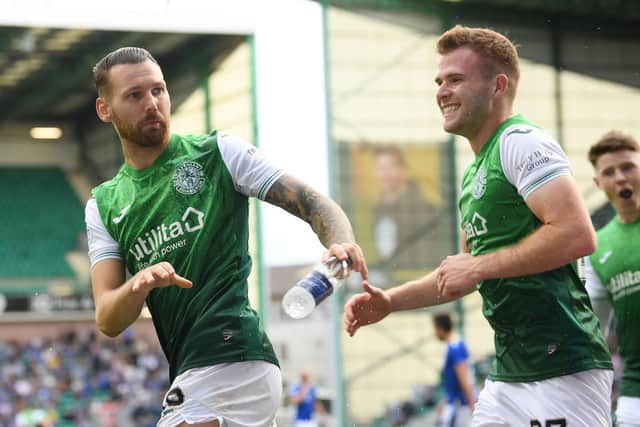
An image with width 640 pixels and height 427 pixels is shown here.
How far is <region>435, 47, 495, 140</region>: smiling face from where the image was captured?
13.7 ft

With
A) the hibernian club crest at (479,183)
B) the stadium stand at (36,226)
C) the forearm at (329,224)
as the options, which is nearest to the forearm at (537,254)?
the hibernian club crest at (479,183)

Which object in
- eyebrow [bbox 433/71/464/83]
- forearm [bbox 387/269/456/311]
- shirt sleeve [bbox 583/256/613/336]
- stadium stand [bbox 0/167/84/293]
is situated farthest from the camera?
stadium stand [bbox 0/167/84/293]

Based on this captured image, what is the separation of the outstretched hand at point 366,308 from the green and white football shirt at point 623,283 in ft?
6.18

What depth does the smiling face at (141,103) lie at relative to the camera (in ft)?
14.1

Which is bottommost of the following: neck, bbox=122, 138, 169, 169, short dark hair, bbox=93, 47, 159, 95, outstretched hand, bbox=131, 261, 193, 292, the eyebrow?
outstretched hand, bbox=131, 261, 193, 292

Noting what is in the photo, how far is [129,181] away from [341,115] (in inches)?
671

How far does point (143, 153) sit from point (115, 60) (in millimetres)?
379

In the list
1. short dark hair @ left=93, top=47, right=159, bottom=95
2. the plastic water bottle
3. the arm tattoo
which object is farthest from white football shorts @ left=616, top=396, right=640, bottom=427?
short dark hair @ left=93, top=47, right=159, bottom=95

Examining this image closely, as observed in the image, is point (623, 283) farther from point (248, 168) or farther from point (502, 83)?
point (248, 168)

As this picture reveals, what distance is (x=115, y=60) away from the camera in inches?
173

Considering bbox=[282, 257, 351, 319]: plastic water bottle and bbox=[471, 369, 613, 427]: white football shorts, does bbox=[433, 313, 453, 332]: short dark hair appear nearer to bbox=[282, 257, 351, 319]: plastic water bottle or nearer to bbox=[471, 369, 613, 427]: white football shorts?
bbox=[471, 369, 613, 427]: white football shorts

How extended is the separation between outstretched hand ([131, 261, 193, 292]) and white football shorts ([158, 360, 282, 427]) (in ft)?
1.64

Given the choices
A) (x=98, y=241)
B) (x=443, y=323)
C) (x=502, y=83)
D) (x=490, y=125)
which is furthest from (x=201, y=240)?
(x=443, y=323)

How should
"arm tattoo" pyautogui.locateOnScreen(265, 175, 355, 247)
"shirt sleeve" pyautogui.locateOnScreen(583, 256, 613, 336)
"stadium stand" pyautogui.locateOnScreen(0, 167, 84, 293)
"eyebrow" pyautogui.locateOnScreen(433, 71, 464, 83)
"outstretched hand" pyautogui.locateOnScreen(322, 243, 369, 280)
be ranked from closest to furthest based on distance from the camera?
"outstretched hand" pyautogui.locateOnScreen(322, 243, 369, 280), "arm tattoo" pyautogui.locateOnScreen(265, 175, 355, 247), "eyebrow" pyautogui.locateOnScreen(433, 71, 464, 83), "shirt sleeve" pyautogui.locateOnScreen(583, 256, 613, 336), "stadium stand" pyautogui.locateOnScreen(0, 167, 84, 293)
